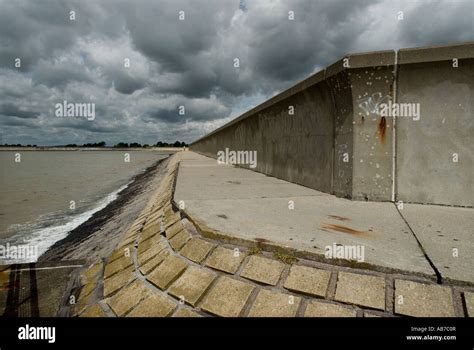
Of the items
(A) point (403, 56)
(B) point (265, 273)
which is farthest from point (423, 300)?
(A) point (403, 56)

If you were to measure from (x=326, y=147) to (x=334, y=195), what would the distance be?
82 centimetres

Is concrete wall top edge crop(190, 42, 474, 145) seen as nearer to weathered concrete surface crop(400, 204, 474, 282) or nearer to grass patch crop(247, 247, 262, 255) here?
weathered concrete surface crop(400, 204, 474, 282)

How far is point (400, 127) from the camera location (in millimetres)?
3678

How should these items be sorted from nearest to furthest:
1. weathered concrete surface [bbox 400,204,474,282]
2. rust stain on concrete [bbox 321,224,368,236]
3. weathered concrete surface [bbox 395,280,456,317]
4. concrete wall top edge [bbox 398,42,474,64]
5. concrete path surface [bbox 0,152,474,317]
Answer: weathered concrete surface [bbox 395,280,456,317] → concrete path surface [bbox 0,152,474,317] → weathered concrete surface [bbox 400,204,474,282] → rust stain on concrete [bbox 321,224,368,236] → concrete wall top edge [bbox 398,42,474,64]

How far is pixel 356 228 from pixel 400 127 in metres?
1.78

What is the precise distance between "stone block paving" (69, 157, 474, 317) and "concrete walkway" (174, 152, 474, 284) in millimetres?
118

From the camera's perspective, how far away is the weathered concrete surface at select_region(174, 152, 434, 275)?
2172 millimetres

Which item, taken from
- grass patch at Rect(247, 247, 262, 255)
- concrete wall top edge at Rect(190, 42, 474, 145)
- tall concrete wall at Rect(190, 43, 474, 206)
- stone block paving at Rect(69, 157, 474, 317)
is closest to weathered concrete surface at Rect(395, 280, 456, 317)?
stone block paving at Rect(69, 157, 474, 317)

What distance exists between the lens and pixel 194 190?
5121 millimetres

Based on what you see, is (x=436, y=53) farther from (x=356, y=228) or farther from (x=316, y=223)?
(x=316, y=223)

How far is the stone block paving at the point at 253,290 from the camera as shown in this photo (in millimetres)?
1720

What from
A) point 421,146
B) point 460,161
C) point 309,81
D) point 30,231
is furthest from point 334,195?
point 30,231

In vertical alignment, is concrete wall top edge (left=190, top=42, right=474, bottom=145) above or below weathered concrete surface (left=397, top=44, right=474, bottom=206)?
above
